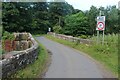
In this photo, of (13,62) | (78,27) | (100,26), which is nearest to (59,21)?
(78,27)

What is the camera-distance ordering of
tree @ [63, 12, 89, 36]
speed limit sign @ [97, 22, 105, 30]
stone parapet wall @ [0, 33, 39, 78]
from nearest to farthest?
stone parapet wall @ [0, 33, 39, 78], speed limit sign @ [97, 22, 105, 30], tree @ [63, 12, 89, 36]

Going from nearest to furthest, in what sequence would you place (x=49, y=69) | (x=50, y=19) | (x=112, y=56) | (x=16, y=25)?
(x=49, y=69) → (x=112, y=56) → (x=16, y=25) → (x=50, y=19)

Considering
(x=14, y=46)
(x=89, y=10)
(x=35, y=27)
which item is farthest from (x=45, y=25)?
(x=14, y=46)

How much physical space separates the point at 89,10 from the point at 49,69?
58.7 m

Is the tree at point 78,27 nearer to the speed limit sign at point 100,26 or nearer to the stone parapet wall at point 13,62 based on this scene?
the speed limit sign at point 100,26

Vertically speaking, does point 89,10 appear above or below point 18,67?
above

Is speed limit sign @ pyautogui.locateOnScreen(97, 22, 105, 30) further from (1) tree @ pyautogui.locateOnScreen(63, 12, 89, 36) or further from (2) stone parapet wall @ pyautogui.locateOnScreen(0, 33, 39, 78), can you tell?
(1) tree @ pyautogui.locateOnScreen(63, 12, 89, 36)

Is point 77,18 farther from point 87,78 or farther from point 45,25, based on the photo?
point 87,78

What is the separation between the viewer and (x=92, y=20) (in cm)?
6719

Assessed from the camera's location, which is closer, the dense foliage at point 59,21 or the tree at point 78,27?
the dense foliage at point 59,21

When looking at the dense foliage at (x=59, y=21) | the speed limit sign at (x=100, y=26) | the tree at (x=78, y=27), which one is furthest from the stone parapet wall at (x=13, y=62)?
the tree at (x=78, y=27)

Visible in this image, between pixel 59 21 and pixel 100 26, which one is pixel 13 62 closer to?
pixel 100 26

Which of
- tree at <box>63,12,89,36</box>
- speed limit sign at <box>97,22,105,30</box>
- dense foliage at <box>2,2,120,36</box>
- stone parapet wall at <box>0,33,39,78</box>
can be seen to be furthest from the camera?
tree at <box>63,12,89,36</box>

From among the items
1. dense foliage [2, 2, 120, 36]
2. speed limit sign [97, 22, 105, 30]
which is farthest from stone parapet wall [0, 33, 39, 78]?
dense foliage [2, 2, 120, 36]
